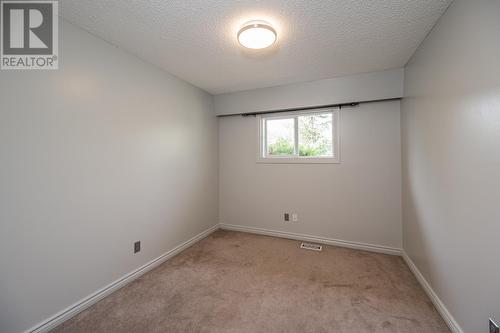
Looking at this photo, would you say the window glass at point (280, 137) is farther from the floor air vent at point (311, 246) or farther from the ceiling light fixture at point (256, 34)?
the ceiling light fixture at point (256, 34)

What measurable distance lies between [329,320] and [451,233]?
1163mm

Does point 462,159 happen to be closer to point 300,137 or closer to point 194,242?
point 300,137

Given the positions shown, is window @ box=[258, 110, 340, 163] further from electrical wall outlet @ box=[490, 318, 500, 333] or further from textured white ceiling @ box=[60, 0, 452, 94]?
electrical wall outlet @ box=[490, 318, 500, 333]

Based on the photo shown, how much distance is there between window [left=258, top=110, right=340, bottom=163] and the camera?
304 cm

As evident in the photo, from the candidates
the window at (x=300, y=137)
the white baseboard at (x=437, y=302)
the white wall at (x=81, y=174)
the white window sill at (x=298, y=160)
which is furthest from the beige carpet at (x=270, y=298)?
the window at (x=300, y=137)

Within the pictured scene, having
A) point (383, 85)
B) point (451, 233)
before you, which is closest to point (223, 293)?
point (451, 233)

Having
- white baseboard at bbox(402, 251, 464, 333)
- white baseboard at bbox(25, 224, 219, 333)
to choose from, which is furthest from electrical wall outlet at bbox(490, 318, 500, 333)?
white baseboard at bbox(25, 224, 219, 333)

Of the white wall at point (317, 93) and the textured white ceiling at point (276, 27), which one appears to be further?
the white wall at point (317, 93)

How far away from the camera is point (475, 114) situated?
125cm

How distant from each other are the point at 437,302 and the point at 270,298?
142cm

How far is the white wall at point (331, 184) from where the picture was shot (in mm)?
2701

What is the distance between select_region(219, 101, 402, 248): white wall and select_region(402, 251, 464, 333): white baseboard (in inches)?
22.0

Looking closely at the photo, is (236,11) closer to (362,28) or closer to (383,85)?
(362,28)

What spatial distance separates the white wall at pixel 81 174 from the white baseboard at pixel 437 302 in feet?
9.30
